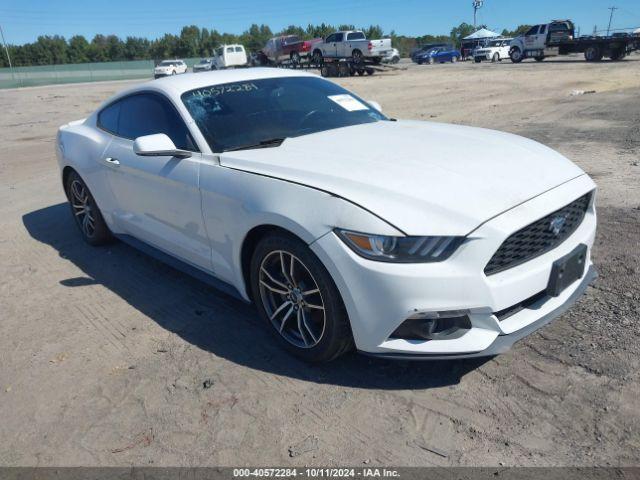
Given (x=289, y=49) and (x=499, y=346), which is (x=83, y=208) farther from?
(x=289, y=49)

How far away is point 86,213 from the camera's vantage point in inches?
201

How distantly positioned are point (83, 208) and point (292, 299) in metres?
3.19

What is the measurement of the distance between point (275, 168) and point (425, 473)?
1.73 m

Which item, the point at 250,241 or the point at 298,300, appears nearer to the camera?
the point at 298,300

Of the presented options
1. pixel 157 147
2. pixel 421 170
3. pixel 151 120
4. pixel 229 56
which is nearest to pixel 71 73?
pixel 229 56

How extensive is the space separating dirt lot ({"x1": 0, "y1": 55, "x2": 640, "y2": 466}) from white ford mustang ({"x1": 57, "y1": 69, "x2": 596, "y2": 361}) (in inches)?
12.4

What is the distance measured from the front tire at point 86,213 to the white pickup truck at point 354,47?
2750 cm

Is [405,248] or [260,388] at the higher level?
[405,248]

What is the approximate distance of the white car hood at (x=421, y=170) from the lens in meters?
2.43

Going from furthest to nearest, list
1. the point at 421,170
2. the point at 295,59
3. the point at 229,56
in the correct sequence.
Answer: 1. the point at 229,56
2. the point at 295,59
3. the point at 421,170

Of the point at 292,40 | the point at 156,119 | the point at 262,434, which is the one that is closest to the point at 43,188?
the point at 156,119

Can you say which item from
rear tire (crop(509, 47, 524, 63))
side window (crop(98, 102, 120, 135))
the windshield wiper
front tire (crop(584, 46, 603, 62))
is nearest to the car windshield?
the windshield wiper

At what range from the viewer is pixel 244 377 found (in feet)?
9.70

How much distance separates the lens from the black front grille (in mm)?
2453
